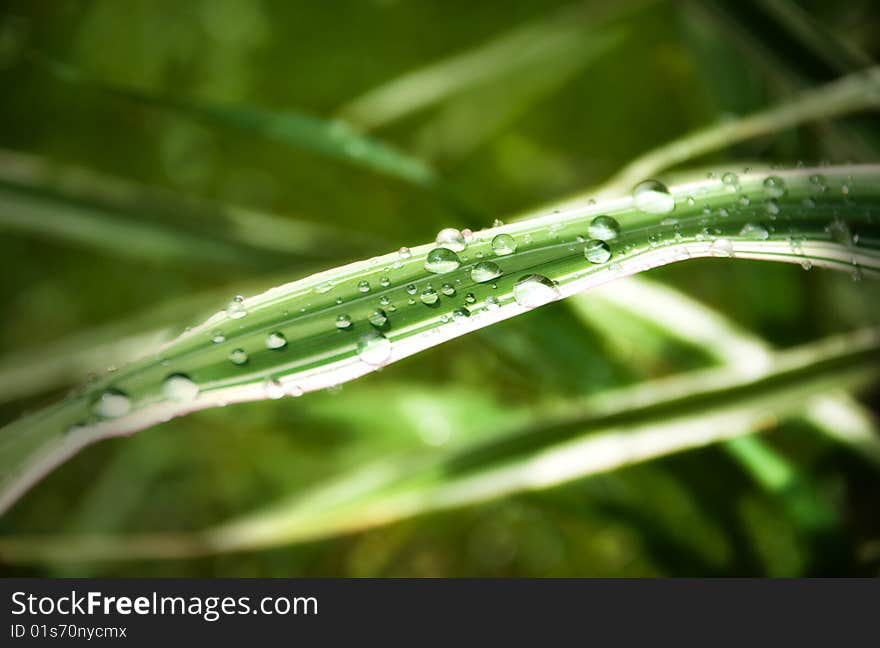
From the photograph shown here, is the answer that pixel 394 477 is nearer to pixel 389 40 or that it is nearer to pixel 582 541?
pixel 582 541

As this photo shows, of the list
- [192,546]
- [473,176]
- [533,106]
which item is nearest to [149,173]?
[473,176]

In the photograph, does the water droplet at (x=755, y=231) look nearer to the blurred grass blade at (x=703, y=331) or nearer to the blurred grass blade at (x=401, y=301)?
the blurred grass blade at (x=401, y=301)

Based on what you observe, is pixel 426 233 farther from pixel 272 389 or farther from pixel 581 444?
pixel 272 389

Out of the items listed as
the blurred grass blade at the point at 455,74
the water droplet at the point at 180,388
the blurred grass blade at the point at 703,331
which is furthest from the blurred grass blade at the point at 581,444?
the blurred grass blade at the point at 455,74

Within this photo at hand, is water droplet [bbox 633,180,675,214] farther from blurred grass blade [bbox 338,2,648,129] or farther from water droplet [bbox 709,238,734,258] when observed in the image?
blurred grass blade [bbox 338,2,648,129]

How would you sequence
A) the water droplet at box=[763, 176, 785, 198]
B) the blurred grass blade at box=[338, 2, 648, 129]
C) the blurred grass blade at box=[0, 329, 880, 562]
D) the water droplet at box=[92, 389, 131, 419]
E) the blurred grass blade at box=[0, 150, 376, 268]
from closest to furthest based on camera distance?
the water droplet at box=[92, 389, 131, 419], the water droplet at box=[763, 176, 785, 198], the blurred grass blade at box=[0, 329, 880, 562], the blurred grass blade at box=[0, 150, 376, 268], the blurred grass blade at box=[338, 2, 648, 129]

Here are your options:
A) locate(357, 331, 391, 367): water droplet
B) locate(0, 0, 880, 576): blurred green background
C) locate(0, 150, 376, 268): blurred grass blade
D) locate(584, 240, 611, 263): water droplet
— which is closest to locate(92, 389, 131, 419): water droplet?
locate(357, 331, 391, 367): water droplet
